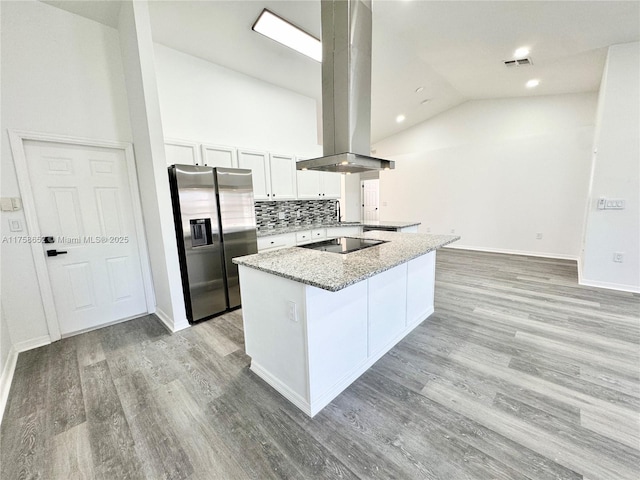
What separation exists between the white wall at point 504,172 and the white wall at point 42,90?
247 inches

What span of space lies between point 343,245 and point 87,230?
264 centimetres

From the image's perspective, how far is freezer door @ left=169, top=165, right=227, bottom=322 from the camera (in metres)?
2.69

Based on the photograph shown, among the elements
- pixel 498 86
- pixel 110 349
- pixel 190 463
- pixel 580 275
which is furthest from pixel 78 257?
pixel 498 86

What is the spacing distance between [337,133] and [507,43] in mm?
2905

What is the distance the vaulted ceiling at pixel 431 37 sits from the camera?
102 inches

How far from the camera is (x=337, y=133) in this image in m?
2.21

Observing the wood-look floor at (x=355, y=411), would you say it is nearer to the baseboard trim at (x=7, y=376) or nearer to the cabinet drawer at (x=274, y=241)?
the baseboard trim at (x=7, y=376)

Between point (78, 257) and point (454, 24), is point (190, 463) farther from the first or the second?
point (454, 24)

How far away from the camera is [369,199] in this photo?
9.82 meters

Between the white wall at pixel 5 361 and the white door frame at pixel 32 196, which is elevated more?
the white door frame at pixel 32 196

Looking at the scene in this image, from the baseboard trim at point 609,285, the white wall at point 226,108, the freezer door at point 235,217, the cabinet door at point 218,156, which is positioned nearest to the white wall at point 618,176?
the baseboard trim at point 609,285

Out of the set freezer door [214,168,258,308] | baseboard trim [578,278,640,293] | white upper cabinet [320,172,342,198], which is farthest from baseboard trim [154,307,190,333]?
baseboard trim [578,278,640,293]

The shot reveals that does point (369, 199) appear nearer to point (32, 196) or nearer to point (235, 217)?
point (235, 217)

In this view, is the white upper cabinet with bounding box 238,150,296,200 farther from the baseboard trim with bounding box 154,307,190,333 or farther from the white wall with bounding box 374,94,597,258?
the white wall with bounding box 374,94,597,258
